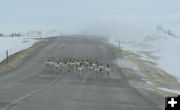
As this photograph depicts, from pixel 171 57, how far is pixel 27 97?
150ft

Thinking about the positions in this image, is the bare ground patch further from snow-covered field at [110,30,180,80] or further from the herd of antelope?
snow-covered field at [110,30,180,80]

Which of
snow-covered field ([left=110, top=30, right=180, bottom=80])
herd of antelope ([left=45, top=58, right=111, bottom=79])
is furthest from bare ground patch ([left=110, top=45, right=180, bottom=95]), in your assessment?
snow-covered field ([left=110, top=30, right=180, bottom=80])

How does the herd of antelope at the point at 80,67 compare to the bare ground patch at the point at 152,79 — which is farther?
the herd of antelope at the point at 80,67

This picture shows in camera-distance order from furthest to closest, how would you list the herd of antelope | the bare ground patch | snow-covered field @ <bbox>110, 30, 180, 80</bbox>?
snow-covered field @ <bbox>110, 30, 180, 80</bbox> < the herd of antelope < the bare ground patch

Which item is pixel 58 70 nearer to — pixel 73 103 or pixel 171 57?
pixel 73 103

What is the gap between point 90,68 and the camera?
30375 mm

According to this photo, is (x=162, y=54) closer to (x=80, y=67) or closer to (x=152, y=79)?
(x=152, y=79)

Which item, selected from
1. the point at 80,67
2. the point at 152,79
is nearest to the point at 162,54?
the point at 152,79

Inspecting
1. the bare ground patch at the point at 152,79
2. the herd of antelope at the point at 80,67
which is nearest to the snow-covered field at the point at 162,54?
the bare ground patch at the point at 152,79

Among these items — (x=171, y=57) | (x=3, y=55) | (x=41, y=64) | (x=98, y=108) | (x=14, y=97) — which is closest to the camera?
(x=98, y=108)

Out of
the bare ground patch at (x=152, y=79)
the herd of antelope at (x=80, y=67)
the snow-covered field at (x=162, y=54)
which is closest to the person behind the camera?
the bare ground patch at (x=152, y=79)

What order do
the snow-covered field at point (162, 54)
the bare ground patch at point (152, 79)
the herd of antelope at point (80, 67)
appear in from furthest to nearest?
the snow-covered field at point (162, 54)
the herd of antelope at point (80, 67)
the bare ground patch at point (152, 79)

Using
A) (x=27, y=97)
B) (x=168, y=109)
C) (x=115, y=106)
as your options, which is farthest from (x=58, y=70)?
(x=168, y=109)

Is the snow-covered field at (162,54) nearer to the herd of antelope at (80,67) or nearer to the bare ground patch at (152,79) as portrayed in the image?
the bare ground patch at (152,79)
